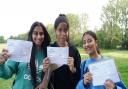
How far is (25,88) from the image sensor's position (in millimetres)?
4457

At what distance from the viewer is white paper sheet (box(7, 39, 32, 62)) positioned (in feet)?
14.8

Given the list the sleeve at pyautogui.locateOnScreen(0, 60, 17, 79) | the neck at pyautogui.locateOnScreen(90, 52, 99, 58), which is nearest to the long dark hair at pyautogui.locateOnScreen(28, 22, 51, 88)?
the sleeve at pyautogui.locateOnScreen(0, 60, 17, 79)

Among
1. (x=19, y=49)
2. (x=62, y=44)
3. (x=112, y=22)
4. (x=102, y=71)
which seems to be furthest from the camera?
(x=112, y=22)

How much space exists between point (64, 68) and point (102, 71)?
28.0 inches

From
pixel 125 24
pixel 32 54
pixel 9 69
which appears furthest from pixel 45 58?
pixel 125 24

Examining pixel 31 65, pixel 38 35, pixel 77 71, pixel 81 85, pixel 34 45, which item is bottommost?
pixel 81 85

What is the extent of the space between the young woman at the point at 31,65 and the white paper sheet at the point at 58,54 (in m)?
0.14

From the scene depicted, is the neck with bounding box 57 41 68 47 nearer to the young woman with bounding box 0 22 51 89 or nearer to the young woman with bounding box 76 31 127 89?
the young woman with bounding box 0 22 51 89

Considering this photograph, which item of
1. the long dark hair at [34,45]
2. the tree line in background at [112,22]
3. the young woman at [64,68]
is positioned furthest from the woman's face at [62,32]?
the tree line in background at [112,22]

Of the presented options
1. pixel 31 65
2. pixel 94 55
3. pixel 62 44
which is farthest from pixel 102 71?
pixel 31 65

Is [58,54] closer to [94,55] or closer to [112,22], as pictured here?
[94,55]

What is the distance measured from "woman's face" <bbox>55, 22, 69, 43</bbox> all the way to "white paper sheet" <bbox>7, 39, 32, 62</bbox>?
41 centimetres

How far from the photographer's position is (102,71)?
4.16 meters

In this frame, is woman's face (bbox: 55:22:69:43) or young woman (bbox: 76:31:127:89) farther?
woman's face (bbox: 55:22:69:43)
